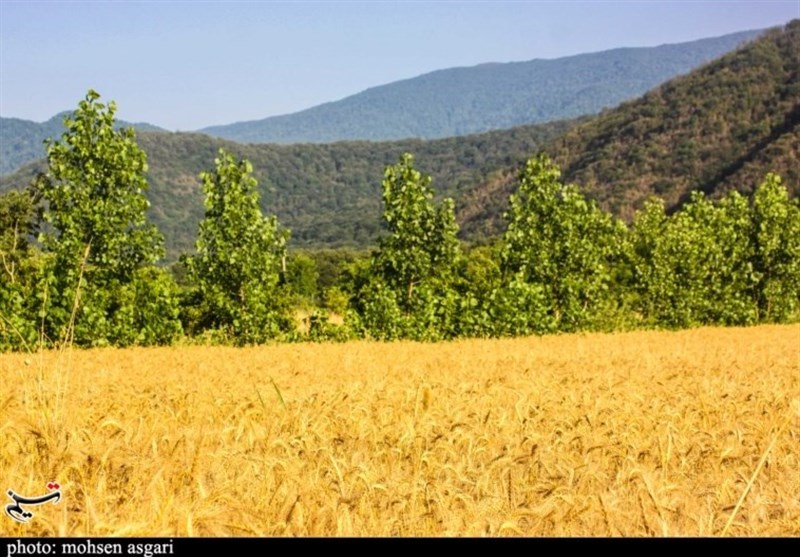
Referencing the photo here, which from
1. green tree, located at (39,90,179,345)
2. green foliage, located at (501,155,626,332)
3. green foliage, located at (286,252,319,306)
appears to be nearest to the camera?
green tree, located at (39,90,179,345)

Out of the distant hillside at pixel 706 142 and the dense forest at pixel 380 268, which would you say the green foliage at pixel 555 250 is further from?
the distant hillside at pixel 706 142

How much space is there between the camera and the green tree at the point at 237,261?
2588 cm

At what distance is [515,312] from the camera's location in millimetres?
28594

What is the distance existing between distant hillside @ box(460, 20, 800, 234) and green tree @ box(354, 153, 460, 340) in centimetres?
11452

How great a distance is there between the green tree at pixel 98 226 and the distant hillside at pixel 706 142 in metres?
124

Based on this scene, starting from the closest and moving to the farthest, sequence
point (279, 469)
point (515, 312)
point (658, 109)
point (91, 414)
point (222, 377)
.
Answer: point (279, 469) → point (91, 414) → point (222, 377) → point (515, 312) → point (658, 109)

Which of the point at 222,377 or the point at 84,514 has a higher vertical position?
the point at 84,514

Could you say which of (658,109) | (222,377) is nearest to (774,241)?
(222,377)

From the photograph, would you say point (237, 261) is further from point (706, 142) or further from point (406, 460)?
point (706, 142)

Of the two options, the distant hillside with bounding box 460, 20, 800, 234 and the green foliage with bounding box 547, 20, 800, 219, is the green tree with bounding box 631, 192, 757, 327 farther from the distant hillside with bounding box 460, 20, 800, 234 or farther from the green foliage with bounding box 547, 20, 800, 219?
the distant hillside with bounding box 460, 20, 800, 234

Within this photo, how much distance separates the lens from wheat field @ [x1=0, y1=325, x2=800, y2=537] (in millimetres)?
2986

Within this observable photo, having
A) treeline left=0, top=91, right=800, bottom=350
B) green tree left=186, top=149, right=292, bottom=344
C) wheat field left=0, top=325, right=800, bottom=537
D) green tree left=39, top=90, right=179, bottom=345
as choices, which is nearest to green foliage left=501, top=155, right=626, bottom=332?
treeline left=0, top=91, right=800, bottom=350
